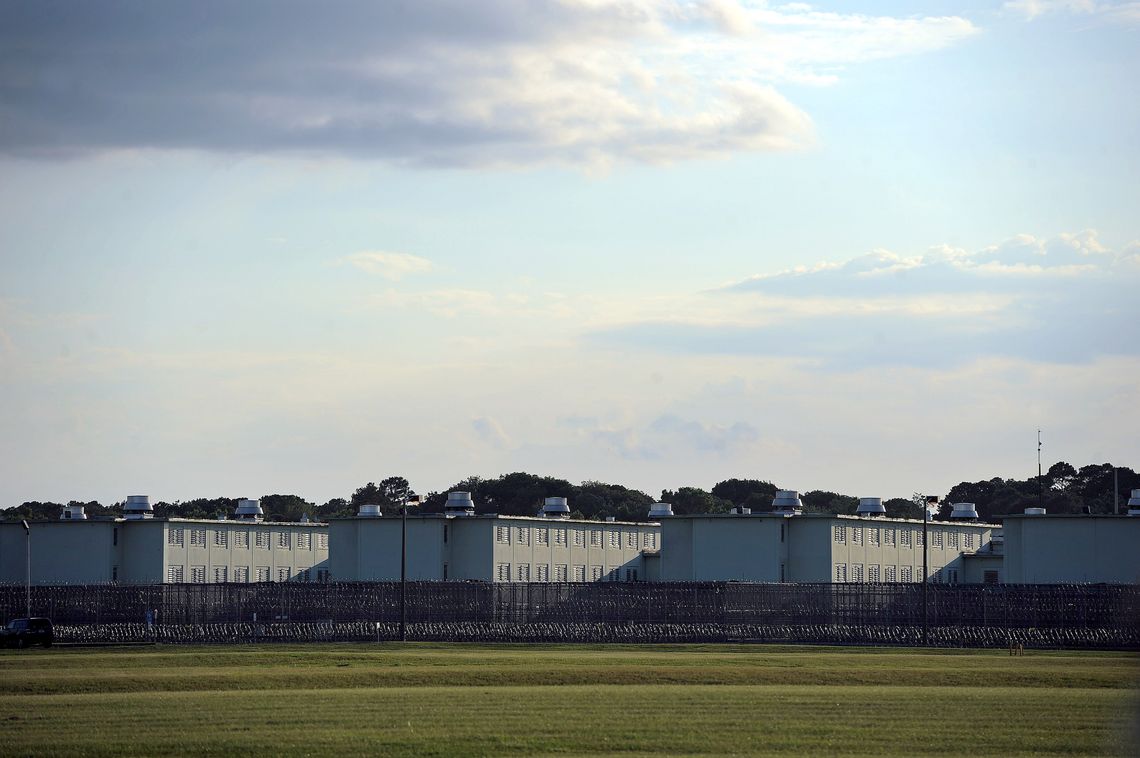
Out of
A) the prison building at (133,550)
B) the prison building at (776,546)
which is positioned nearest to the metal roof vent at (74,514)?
the prison building at (133,550)

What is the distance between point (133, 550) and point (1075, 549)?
214 ft

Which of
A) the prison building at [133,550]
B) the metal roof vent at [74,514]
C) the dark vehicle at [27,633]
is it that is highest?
the metal roof vent at [74,514]

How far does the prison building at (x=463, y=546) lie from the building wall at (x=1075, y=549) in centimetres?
3423

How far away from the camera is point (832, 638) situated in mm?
78312

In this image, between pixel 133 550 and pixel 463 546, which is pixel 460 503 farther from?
pixel 133 550

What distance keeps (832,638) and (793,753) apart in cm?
5079

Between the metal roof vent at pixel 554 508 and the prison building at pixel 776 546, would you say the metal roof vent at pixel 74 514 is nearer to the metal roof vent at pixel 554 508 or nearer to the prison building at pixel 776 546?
the metal roof vent at pixel 554 508

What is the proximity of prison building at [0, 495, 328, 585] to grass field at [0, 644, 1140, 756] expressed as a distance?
50.8 metres

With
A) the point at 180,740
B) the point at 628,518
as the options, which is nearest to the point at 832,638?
the point at 180,740

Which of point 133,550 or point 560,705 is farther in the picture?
point 133,550

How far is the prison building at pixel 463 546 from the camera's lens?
352ft

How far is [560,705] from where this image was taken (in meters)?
37.9

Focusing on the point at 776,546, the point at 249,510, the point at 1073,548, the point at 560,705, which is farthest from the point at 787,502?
the point at 560,705

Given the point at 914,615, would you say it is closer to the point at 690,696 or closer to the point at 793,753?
the point at 690,696
